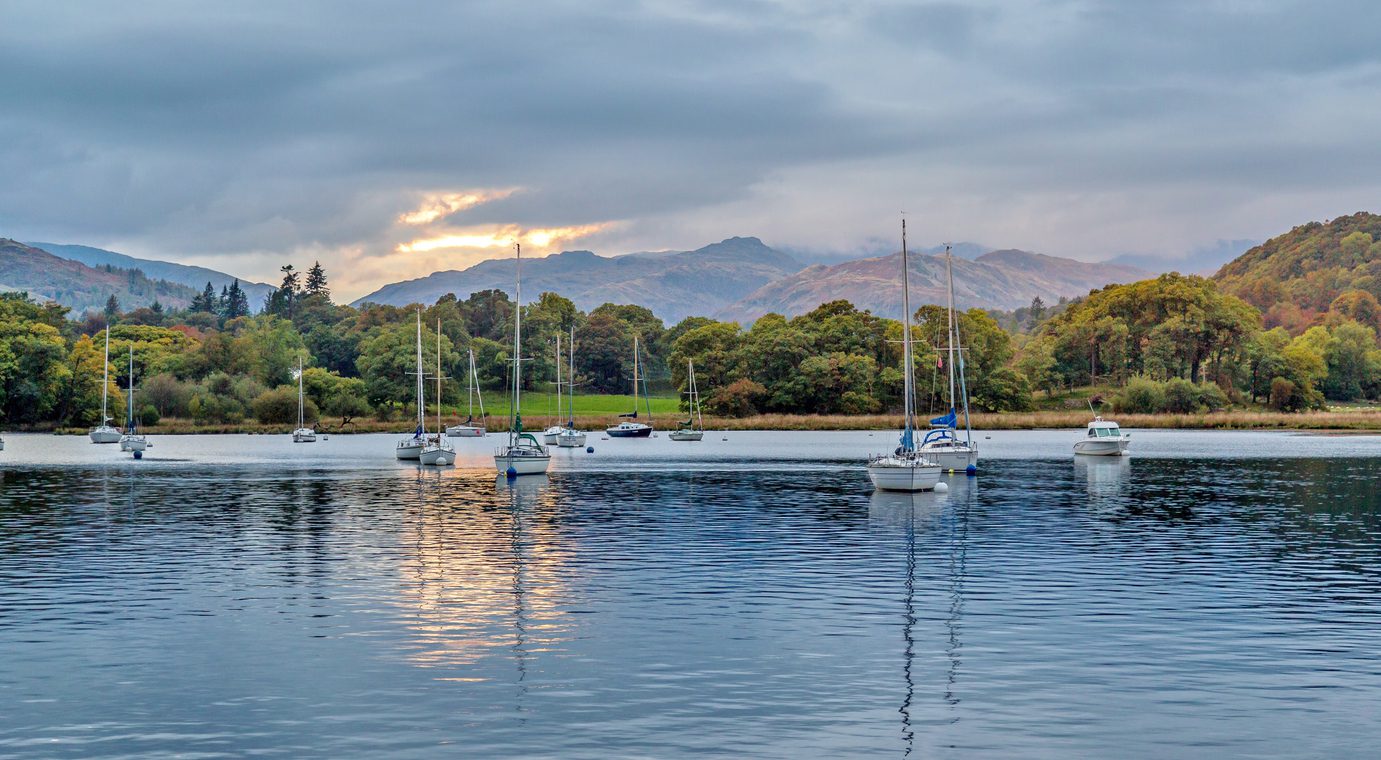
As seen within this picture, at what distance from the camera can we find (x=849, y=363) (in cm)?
19538

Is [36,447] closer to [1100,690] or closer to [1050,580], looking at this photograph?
[1050,580]

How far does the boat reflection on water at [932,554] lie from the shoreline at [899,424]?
9998 centimetres

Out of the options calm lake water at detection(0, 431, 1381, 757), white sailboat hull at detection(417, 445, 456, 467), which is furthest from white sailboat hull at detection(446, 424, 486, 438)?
calm lake water at detection(0, 431, 1381, 757)

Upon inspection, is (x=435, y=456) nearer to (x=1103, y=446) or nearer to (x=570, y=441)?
(x=570, y=441)

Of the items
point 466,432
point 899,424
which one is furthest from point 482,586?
point 466,432

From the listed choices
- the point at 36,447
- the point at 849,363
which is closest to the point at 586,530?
the point at 36,447

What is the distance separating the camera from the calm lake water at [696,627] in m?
20.8

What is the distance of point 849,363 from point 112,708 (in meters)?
176

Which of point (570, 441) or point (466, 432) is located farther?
point (466, 432)

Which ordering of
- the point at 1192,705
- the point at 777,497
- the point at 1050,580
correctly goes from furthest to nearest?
the point at 777,497
the point at 1050,580
the point at 1192,705

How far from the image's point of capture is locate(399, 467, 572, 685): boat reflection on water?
27.3m

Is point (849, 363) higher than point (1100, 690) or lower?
higher

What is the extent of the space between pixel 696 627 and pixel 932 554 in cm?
1637

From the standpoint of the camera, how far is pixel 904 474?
68.6 metres
